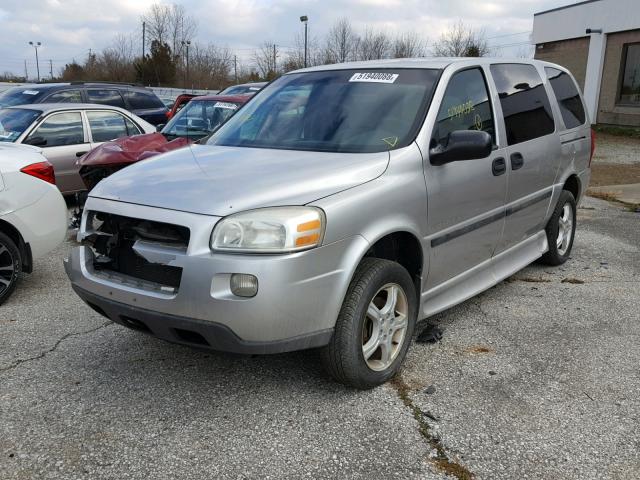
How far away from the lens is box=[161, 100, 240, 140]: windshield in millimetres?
8547

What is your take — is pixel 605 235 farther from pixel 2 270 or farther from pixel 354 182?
pixel 2 270

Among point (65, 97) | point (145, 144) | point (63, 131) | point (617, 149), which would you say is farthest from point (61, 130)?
point (617, 149)

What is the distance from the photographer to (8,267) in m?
4.87

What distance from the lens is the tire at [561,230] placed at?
5.46 m

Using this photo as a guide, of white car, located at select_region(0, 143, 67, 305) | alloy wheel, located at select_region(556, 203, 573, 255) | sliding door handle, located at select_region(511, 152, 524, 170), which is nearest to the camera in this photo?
Answer: sliding door handle, located at select_region(511, 152, 524, 170)

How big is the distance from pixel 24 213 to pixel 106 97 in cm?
840

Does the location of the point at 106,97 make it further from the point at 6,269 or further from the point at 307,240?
the point at 307,240

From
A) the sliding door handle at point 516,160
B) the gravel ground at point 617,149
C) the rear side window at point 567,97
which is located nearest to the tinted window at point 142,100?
the rear side window at point 567,97

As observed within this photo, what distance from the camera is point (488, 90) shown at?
4387 millimetres

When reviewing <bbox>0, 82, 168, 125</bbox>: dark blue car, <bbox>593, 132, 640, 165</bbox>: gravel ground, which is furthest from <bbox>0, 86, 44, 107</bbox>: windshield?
<bbox>593, 132, 640, 165</bbox>: gravel ground

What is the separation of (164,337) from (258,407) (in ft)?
2.12

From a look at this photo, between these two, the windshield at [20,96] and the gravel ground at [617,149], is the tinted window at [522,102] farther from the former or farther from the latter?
the gravel ground at [617,149]

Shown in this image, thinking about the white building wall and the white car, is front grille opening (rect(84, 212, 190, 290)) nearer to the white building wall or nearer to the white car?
the white car

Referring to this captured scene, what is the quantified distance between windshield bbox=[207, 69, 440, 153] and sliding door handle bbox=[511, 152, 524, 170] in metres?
0.91
